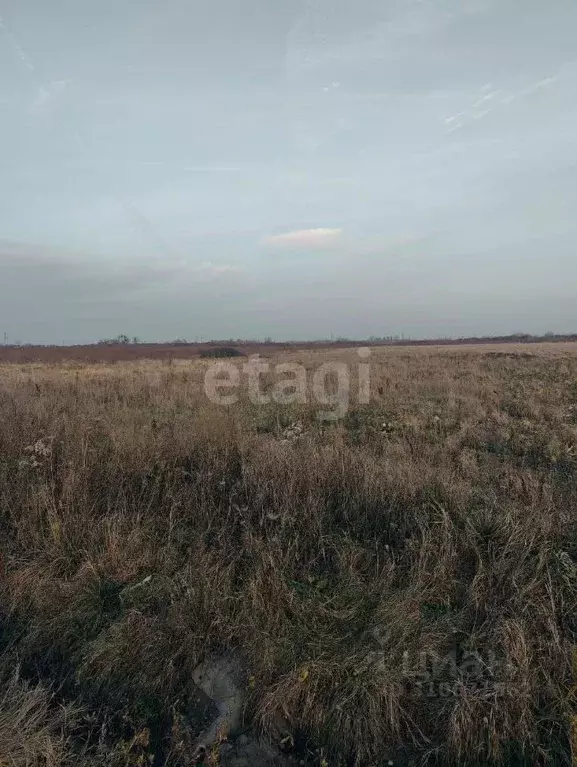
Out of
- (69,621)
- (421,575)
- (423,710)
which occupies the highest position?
(421,575)

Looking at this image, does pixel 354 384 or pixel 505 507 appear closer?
pixel 505 507

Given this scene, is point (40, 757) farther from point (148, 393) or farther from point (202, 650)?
point (148, 393)

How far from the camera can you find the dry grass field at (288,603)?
2.37 m

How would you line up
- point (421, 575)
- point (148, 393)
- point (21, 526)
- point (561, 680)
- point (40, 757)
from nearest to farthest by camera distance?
point (40, 757) < point (561, 680) < point (421, 575) < point (21, 526) < point (148, 393)

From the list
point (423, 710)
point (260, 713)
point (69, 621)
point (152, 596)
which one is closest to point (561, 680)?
point (423, 710)

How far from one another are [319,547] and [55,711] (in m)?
1.87

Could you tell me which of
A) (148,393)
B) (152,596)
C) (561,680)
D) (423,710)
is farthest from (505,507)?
(148,393)

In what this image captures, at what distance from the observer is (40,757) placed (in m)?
2.20

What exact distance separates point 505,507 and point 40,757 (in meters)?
3.33

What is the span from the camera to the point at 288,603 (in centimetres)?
296

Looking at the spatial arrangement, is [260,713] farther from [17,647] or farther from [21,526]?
[21,526]

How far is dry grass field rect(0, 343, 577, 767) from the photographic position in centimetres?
237

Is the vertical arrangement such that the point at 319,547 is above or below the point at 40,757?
above

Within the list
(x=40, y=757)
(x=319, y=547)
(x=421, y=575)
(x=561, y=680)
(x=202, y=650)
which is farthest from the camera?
(x=319, y=547)
